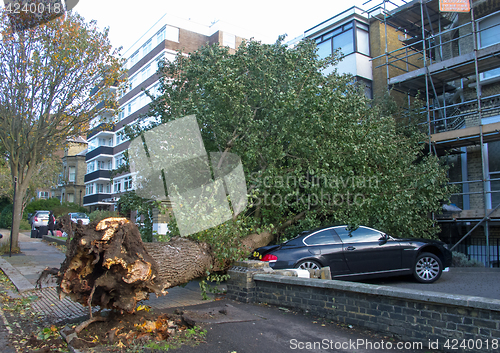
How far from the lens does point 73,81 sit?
13.9 meters

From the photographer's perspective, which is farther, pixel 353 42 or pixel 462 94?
pixel 353 42

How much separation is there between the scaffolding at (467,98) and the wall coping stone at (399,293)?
8.42 m

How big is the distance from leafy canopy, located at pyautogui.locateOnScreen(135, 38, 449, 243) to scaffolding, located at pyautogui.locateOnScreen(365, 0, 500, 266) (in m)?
3.31

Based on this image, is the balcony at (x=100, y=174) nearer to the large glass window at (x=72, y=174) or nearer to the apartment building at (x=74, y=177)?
the apartment building at (x=74, y=177)

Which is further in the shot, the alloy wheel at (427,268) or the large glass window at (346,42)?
the large glass window at (346,42)

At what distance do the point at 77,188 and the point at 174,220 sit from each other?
5864cm

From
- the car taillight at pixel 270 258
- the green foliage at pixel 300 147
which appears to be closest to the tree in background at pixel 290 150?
the green foliage at pixel 300 147

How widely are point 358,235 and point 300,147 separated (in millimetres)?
2490

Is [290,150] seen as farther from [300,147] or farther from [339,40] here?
[339,40]

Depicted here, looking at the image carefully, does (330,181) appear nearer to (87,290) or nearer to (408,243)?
(408,243)

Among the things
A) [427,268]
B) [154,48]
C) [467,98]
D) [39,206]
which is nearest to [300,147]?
[427,268]

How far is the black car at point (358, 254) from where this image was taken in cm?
795

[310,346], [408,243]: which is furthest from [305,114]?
[310,346]

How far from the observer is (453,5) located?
45.8 feet
